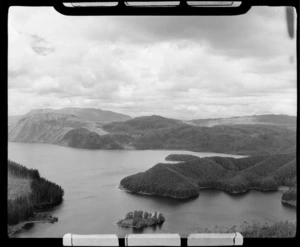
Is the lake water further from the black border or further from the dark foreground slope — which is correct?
the black border

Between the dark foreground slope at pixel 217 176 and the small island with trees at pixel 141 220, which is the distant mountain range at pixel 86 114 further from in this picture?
the small island with trees at pixel 141 220

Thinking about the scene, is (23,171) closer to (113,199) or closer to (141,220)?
(113,199)

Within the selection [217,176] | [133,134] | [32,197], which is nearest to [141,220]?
[32,197]

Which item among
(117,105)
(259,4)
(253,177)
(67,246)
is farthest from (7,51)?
(253,177)

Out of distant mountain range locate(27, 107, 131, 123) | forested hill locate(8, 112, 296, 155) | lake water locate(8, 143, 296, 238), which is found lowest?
lake water locate(8, 143, 296, 238)

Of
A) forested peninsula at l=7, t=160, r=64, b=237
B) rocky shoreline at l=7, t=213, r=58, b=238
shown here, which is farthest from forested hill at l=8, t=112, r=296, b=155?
rocky shoreline at l=7, t=213, r=58, b=238
